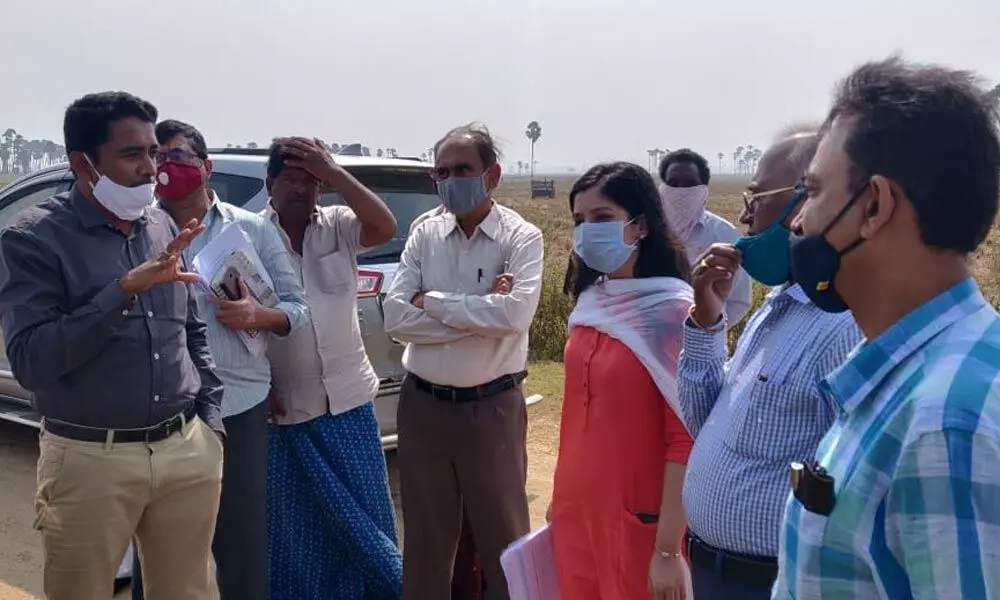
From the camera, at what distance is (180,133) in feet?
11.0

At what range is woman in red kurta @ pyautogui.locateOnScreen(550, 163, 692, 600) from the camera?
2492 millimetres

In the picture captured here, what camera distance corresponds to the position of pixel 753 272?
6.46 ft

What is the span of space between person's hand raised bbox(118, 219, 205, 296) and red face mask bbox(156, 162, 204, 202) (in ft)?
2.19

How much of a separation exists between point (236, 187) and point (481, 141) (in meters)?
1.64

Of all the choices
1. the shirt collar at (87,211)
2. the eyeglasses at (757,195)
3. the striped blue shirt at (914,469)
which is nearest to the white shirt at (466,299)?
the shirt collar at (87,211)

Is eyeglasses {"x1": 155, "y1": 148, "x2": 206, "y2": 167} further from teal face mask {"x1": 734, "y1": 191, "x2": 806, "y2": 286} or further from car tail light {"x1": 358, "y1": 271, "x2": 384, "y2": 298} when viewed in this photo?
teal face mask {"x1": 734, "y1": 191, "x2": 806, "y2": 286}

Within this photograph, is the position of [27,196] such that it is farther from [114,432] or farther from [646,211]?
[646,211]

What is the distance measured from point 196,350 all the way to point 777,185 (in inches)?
76.5

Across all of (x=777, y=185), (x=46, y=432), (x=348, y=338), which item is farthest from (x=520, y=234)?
(x=46, y=432)

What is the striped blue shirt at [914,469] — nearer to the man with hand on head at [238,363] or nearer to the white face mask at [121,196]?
the white face mask at [121,196]

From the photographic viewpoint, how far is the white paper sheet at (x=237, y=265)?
315 cm

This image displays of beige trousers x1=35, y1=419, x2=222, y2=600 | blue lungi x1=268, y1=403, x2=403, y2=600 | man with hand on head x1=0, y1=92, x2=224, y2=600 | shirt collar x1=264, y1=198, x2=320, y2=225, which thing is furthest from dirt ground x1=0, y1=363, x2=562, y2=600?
shirt collar x1=264, y1=198, x2=320, y2=225

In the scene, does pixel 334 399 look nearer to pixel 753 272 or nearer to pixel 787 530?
pixel 753 272

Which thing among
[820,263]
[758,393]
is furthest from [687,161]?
[820,263]
